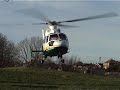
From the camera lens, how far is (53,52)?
165ft

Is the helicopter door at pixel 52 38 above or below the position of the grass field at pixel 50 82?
→ above

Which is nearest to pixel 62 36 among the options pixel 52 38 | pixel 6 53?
pixel 52 38

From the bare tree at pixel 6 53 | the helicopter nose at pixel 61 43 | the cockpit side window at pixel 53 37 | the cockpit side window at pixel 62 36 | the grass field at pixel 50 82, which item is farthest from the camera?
the bare tree at pixel 6 53

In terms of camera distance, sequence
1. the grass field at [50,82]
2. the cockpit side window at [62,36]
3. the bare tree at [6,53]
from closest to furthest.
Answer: the grass field at [50,82], the cockpit side window at [62,36], the bare tree at [6,53]

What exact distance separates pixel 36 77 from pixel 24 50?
112886 millimetres

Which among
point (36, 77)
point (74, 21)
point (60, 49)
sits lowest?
point (36, 77)

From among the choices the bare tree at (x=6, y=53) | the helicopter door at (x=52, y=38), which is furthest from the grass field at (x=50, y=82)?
the bare tree at (x=6, y=53)

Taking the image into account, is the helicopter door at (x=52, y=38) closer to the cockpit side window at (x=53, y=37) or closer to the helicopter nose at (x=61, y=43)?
the cockpit side window at (x=53, y=37)

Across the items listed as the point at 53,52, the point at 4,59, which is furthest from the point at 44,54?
the point at 4,59

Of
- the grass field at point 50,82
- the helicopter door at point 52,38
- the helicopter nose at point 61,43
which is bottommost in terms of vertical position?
the grass field at point 50,82

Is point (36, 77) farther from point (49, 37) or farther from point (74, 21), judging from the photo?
point (74, 21)

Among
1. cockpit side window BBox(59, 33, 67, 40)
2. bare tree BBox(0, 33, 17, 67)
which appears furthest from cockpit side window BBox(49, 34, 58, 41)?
bare tree BBox(0, 33, 17, 67)

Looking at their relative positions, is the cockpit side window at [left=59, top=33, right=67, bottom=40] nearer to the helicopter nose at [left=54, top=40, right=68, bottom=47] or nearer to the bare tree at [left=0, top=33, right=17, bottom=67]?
the helicopter nose at [left=54, top=40, right=68, bottom=47]

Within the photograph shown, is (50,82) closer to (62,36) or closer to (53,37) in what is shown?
(62,36)
